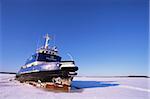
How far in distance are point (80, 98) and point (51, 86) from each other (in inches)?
230

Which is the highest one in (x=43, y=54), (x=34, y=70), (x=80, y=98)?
(x=43, y=54)

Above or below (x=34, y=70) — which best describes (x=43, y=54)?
above

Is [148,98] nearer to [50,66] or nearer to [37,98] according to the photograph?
[37,98]

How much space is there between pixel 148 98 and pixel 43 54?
28.2 feet

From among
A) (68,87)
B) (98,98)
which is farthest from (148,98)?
(68,87)

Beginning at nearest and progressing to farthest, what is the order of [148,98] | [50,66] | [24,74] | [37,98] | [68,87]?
[37,98] < [148,98] < [68,87] < [50,66] < [24,74]

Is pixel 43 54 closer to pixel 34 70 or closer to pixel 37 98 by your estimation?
pixel 34 70

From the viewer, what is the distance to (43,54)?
16078mm

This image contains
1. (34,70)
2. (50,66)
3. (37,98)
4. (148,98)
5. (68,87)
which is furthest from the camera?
(34,70)

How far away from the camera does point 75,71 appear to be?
1441cm

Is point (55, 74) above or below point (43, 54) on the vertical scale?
below

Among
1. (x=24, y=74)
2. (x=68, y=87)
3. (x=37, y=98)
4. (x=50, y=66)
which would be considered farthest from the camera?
(x=24, y=74)

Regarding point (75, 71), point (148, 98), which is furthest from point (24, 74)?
point (148, 98)

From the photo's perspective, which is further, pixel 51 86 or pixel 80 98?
pixel 51 86
